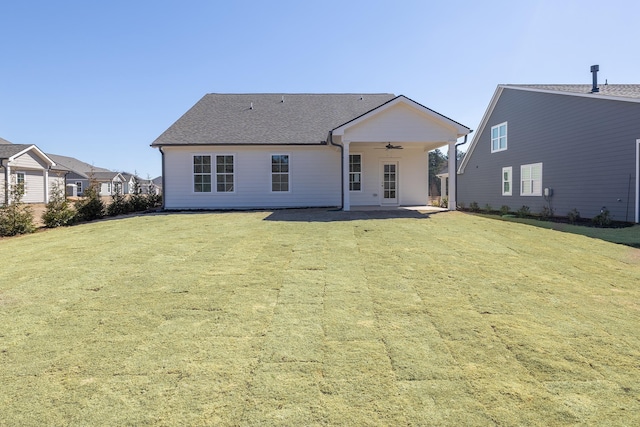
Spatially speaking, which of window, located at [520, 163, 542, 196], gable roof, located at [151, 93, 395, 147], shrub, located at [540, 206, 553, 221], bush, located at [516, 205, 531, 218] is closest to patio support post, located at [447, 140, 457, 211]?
bush, located at [516, 205, 531, 218]

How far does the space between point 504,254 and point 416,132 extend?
24.4 feet

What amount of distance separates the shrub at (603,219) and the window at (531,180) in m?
4.09

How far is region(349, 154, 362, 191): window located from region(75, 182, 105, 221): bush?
32.6 ft

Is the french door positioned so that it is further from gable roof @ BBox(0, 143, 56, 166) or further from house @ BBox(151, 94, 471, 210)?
gable roof @ BBox(0, 143, 56, 166)

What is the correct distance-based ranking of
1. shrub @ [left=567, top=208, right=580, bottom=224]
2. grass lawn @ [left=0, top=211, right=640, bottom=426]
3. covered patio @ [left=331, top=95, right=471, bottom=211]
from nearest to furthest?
grass lawn @ [left=0, top=211, right=640, bottom=426], shrub @ [left=567, top=208, right=580, bottom=224], covered patio @ [left=331, top=95, right=471, bottom=211]

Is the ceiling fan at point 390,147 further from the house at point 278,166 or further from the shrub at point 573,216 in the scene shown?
the shrub at point 573,216

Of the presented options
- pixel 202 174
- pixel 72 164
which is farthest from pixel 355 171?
pixel 72 164

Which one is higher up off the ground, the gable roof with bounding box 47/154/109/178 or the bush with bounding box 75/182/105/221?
the gable roof with bounding box 47/154/109/178

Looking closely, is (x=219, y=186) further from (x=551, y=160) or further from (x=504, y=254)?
(x=551, y=160)

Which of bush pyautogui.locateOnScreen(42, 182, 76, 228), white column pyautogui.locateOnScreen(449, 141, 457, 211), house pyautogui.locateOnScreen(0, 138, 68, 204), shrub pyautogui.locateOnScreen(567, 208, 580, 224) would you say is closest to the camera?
bush pyautogui.locateOnScreen(42, 182, 76, 228)

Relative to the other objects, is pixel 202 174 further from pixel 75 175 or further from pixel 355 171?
pixel 75 175

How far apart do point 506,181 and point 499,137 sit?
258cm

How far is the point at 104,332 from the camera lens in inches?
138

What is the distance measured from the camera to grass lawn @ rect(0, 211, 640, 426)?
2447 mm
